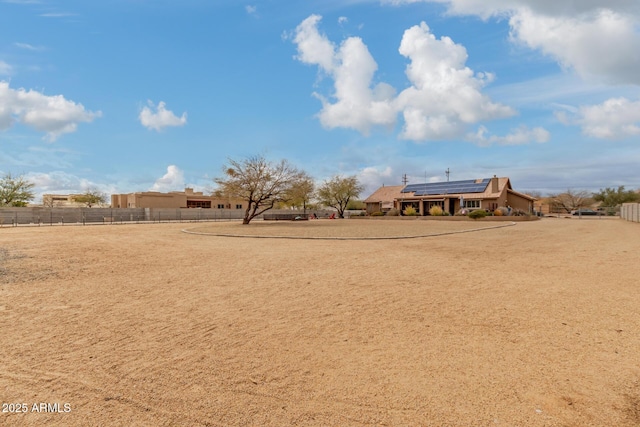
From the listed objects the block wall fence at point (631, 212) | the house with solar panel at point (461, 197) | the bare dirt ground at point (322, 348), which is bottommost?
the bare dirt ground at point (322, 348)

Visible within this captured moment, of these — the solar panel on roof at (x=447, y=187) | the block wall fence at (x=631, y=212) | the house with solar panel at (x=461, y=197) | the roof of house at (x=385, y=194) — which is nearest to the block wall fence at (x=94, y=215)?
the roof of house at (x=385, y=194)

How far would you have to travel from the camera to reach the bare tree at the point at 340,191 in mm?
62531

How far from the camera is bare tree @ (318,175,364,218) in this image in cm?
6253

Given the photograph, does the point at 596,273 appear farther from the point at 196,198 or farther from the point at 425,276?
the point at 196,198

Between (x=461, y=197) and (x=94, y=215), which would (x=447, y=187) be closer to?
(x=461, y=197)

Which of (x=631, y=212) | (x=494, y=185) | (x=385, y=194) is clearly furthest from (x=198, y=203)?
(x=631, y=212)

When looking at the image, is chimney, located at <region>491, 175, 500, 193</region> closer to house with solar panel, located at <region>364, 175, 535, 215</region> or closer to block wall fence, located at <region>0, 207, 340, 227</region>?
house with solar panel, located at <region>364, 175, 535, 215</region>

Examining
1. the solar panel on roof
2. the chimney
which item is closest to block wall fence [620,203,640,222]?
the chimney

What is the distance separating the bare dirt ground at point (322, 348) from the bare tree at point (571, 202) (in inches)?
3290

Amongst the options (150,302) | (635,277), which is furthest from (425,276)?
(150,302)

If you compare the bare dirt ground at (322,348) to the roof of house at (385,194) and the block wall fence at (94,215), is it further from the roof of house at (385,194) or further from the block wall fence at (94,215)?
the roof of house at (385,194)

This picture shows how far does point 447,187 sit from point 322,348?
55.3 metres

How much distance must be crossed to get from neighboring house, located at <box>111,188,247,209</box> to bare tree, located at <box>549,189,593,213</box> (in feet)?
231

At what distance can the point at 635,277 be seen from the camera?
8438 mm
